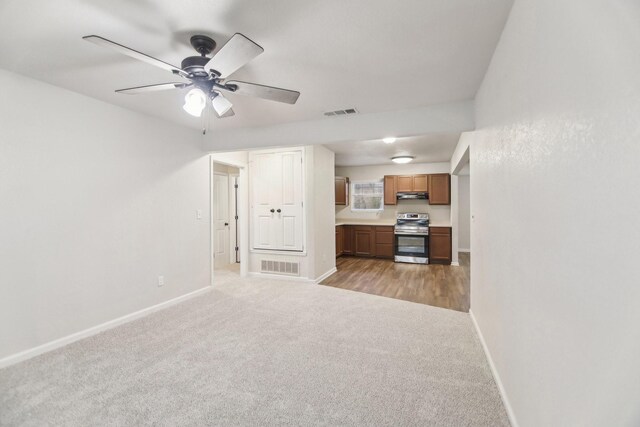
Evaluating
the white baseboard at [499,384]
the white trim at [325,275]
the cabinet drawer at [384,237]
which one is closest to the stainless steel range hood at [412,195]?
the cabinet drawer at [384,237]

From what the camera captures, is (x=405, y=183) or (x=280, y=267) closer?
(x=280, y=267)

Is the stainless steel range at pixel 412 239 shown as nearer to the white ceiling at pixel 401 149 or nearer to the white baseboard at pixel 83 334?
the white ceiling at pixel 401 149

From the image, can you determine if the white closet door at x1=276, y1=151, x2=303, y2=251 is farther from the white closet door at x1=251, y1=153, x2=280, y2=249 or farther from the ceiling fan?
the ceiling fan

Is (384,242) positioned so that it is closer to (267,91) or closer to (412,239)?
(412,239)

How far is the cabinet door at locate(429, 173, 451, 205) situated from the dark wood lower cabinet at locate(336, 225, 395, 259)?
1229 mm

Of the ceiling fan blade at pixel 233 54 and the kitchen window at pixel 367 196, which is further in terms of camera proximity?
the kitchen window at pixel 367 196

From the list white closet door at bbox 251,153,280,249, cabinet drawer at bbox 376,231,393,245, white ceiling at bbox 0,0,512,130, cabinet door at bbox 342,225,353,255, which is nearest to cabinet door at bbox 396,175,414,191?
cabinet drawer at bbox 376,231,393,245

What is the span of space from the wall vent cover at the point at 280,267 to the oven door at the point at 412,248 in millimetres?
2897

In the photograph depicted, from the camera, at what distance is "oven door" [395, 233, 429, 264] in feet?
22.0

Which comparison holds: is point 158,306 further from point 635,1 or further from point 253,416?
point 635,1

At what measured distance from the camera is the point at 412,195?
7.22 m

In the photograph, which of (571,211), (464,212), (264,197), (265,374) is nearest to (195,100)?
(265,374)

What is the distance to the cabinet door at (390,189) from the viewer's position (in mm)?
7419

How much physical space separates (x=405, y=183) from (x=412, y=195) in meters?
0.34
